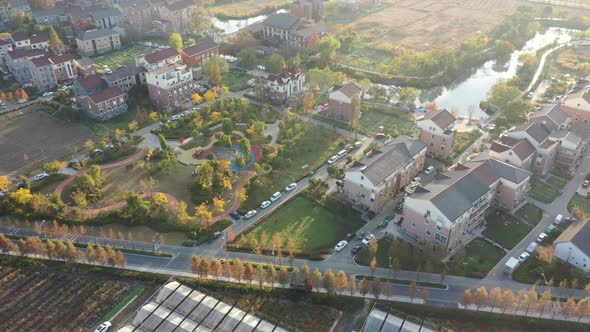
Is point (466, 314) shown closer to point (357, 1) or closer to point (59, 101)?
point (59, 101)

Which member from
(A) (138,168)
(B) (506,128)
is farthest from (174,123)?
(B) (506,128)

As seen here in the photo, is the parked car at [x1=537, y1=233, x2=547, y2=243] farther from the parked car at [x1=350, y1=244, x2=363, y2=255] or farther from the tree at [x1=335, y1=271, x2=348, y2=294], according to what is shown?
the tree at [x1=335, y1=271, x2=348, y2=294]

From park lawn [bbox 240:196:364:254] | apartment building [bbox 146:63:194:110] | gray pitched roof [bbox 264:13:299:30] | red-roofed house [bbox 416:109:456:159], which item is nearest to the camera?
park lawn [bbox 240:196:364:254]

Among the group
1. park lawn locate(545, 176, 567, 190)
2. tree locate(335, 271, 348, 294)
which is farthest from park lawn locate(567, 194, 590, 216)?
tree locate(335, 271, 348, 294)

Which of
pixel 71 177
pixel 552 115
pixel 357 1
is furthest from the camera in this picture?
pixel 357 1

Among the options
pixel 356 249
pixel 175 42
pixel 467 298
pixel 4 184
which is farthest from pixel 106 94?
pixel 467 298

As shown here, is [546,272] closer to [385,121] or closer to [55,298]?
[385,121]

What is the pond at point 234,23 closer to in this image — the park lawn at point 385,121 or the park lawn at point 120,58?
the park lawn at point 120,58
